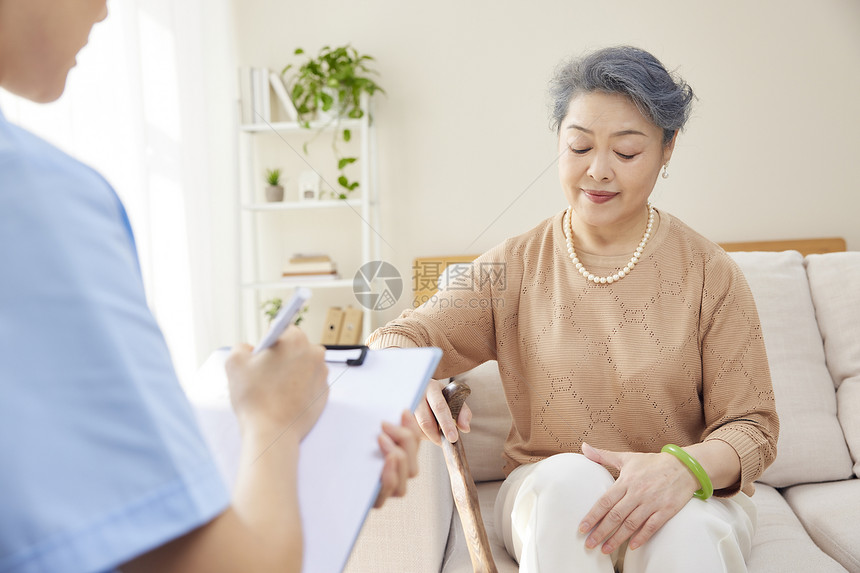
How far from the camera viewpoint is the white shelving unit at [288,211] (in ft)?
9.91

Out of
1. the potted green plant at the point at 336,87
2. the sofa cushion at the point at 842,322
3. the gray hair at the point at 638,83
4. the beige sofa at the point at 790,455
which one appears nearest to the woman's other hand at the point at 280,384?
the beige sofa at the point at 790,455

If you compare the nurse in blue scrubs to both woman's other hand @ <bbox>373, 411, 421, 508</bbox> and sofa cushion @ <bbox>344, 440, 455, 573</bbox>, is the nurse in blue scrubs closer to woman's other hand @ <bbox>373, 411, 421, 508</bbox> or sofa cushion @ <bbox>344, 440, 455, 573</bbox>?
woman's other hand @ <bbox>373, 411, 421, 508</bbox>

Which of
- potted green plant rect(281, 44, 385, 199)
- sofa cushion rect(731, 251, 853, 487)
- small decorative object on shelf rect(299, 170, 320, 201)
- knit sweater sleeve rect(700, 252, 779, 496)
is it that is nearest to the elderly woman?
knit sweater sleeve rect(700, 252, 779, 496)

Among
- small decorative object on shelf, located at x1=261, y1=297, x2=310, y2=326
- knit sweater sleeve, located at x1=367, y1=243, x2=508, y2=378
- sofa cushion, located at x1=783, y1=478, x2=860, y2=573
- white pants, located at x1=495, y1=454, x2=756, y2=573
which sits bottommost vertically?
small decorative object on shelf, located at x1=261, y1=297, x2=310, y2=326

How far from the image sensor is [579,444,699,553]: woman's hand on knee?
93cm

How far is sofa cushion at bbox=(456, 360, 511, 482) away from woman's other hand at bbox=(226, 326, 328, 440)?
1.05 m

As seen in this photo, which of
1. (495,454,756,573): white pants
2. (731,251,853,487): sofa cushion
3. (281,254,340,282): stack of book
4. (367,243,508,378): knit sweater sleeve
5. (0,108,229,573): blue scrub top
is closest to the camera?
(0,108,229,573): blue scrub top

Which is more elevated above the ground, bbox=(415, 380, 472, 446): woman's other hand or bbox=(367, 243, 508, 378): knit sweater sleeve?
bbox=(367, 243, 508, 378): knit sweater sleeve

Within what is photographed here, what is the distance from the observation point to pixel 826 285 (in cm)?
173

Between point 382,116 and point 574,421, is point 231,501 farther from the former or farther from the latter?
point 382,116

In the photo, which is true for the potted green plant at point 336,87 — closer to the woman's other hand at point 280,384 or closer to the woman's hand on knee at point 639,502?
the woman's hand on knee at point 639,502

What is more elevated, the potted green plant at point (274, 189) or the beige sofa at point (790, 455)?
the potted green plant at point (274, 189)

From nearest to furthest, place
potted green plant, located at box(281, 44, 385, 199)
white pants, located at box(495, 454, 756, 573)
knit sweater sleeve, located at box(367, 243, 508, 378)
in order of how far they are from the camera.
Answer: white pants, located at box(495, 454, 756, 573) → knit sweater sleeve, located at box(367, 243, 508, 378) → potted green plant, located at box(281, 44, 385, 199)

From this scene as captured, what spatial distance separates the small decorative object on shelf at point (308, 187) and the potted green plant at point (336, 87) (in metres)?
0.10
